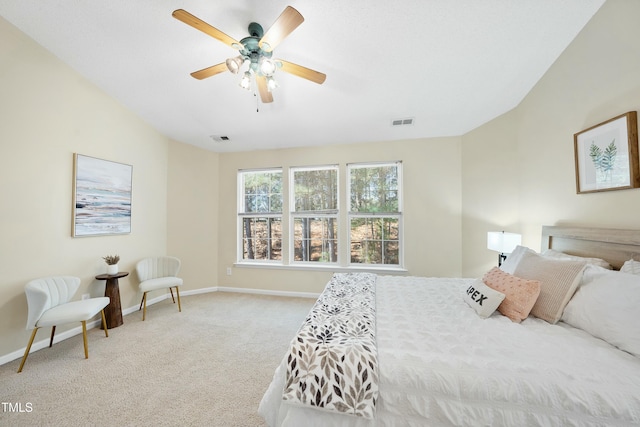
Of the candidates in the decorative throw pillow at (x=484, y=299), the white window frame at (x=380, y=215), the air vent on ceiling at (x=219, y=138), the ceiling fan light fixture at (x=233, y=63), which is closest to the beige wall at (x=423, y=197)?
the white window frame at (x=380, y=215)

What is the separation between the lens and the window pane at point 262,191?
13.3 ft

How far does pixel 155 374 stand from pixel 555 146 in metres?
4.19

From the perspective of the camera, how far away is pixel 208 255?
4.06 metres

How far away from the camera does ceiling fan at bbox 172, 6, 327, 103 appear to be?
1443 millimetres

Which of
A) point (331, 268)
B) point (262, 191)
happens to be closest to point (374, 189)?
point (331, 268)

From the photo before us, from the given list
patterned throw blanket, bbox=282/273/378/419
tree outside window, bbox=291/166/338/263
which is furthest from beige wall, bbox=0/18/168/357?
patterned throw blanket, bbox=282/273/378/419

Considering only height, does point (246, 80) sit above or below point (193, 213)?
above

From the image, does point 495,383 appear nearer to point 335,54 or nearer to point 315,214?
point 335,54

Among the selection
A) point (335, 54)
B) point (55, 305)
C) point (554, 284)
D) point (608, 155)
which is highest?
point (335, 54)

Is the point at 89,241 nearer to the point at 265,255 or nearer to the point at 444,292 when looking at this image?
the point at 265,255

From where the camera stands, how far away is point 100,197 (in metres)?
2.83

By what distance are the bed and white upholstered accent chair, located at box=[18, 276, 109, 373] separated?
83.0 inches

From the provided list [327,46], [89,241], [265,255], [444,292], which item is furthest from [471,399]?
[89,241]

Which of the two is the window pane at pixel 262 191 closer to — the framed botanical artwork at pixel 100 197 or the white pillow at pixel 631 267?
the framed botanical artwork at pixel 100 197
